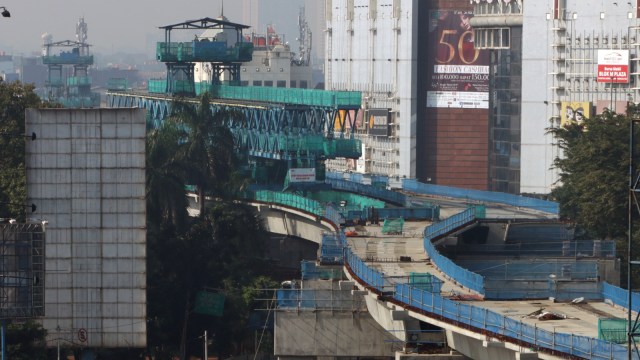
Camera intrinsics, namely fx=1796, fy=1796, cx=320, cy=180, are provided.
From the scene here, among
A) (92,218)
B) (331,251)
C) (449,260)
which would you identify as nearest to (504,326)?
(449,260)

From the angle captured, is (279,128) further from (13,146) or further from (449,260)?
(449,260)

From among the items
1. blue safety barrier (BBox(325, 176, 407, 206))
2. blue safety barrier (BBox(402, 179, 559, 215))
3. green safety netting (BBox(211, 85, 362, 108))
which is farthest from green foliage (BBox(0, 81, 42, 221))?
blue safety barrier (BBox(402, 179, 559, 215))

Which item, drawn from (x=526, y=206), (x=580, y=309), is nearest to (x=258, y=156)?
(x=526, y=206)

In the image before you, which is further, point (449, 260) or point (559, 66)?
point (559, 66)

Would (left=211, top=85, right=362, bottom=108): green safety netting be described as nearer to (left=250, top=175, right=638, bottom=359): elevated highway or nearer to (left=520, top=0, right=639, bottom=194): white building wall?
(left=520, top=0, right=639, bottom=194): white building wall

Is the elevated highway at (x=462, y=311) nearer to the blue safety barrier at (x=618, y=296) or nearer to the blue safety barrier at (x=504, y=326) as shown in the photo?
the blue safety barrier at (x=504, y=326)

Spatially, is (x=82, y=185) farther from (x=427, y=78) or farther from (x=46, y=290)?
(x=427, y=78)

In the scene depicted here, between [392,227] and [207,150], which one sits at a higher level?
[207,150]
